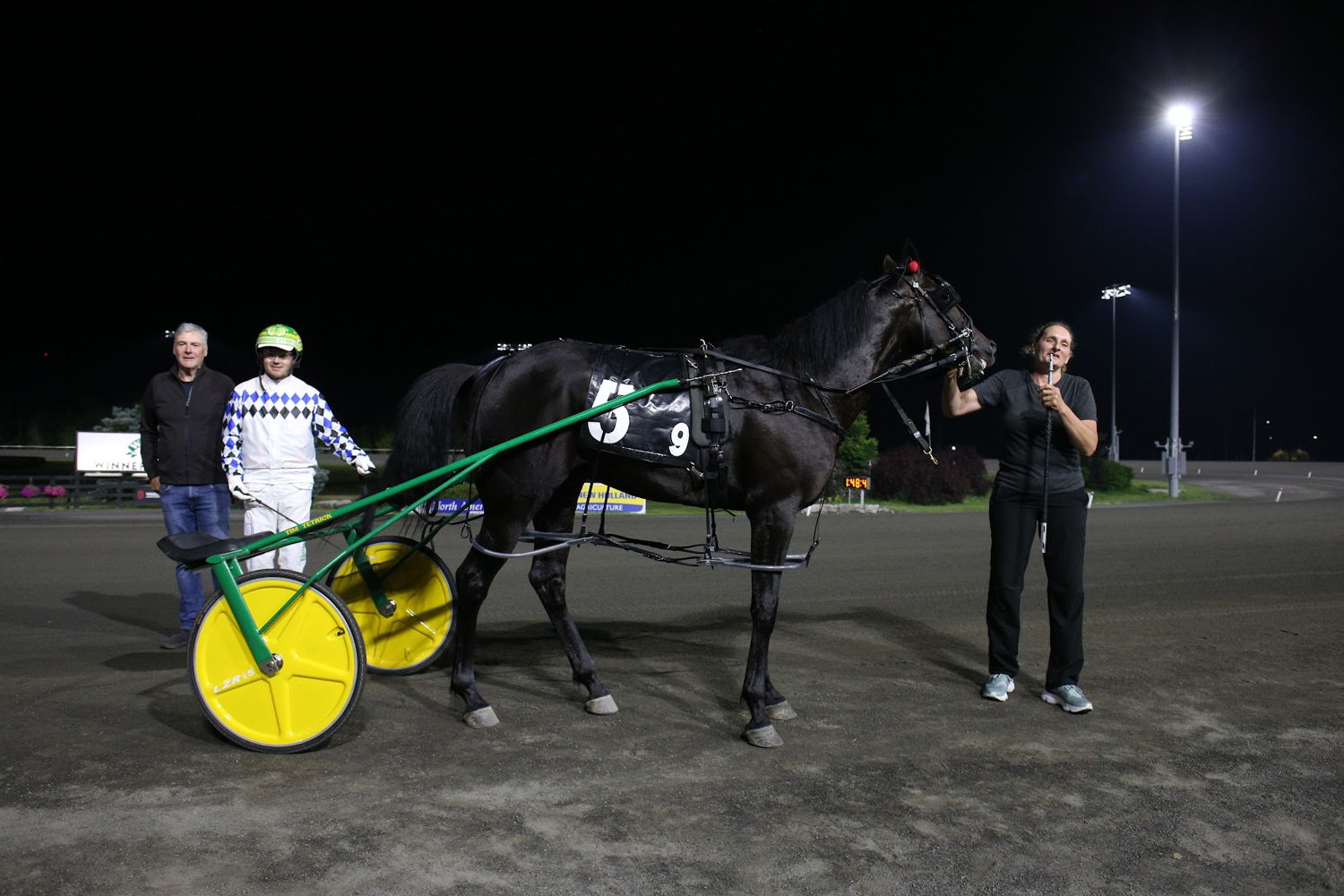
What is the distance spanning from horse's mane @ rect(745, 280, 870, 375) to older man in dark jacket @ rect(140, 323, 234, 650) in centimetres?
326

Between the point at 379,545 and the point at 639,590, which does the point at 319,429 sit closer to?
the point at 379,545

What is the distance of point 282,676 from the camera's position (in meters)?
3.53

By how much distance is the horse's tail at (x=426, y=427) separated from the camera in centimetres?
439

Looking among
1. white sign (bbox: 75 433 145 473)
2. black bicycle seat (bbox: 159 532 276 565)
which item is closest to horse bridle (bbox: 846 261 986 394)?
black bicycle seat (bbox: 159 532 276 565)

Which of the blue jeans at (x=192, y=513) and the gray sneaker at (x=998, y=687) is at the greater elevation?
the blue jeans at (x=192, y=513)

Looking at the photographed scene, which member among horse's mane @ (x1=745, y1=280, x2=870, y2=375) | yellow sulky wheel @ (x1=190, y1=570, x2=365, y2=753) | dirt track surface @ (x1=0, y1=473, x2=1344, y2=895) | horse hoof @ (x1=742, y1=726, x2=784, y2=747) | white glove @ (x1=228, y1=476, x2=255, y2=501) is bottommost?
dirt track surface @ (x1=0, y1=473, x2=1344, y2=895)

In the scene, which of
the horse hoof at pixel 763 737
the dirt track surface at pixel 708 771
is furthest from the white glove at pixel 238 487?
the horse hoof at pixel 763 737

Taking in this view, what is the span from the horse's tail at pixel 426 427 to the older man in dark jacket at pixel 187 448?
1.52 meters

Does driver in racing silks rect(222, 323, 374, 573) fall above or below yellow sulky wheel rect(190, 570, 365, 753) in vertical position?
above

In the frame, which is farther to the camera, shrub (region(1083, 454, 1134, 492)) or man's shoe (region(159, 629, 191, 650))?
shrub (region(1083, 454, 1134, 492))

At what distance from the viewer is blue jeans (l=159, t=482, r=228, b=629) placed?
5238 millimetres

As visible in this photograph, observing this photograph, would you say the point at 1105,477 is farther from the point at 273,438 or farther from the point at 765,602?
the point at 273,438

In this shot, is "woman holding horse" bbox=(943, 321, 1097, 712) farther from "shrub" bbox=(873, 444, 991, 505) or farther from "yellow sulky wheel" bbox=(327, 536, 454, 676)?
"shrub" bbox=(873, 444, 991, 505)

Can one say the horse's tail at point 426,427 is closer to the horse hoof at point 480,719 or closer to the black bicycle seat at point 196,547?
the black bicycle seat at point 196,547
